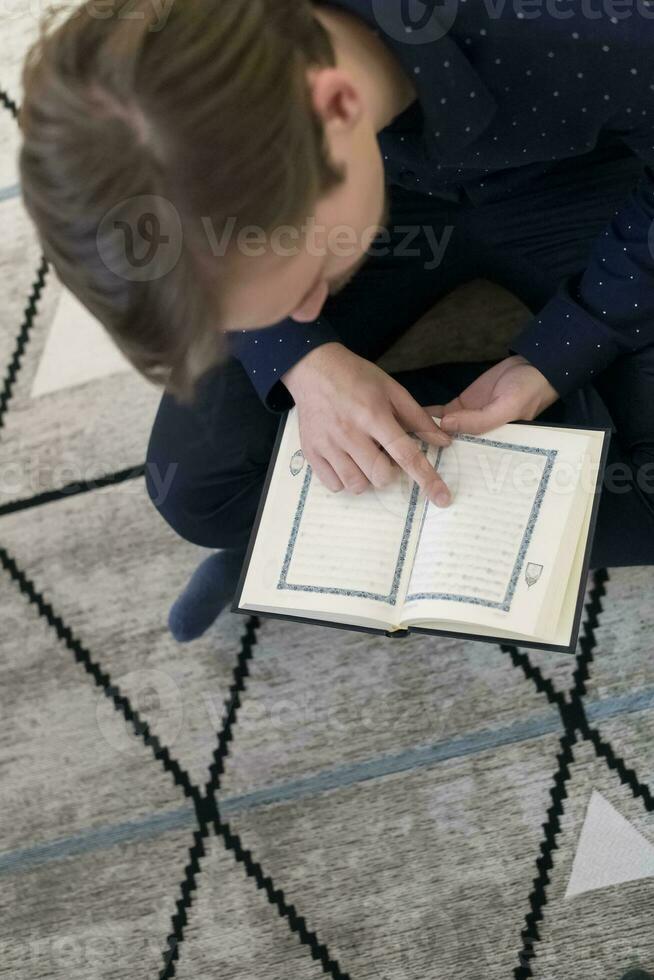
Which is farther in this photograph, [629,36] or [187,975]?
[187,975]

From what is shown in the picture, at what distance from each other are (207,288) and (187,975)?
667mm

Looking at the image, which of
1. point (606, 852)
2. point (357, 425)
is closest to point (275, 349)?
point (357, 425)

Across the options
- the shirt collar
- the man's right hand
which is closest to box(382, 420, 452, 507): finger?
the man's right hand

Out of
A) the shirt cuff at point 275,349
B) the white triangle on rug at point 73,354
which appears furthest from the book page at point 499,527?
the white triangle on rug at point 73,354

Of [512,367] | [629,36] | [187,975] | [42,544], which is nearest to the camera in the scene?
[629,36]

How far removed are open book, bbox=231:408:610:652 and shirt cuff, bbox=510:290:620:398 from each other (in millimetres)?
55

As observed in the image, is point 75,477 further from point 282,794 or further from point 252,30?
point 252,30

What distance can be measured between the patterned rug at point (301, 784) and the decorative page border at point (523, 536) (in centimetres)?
23

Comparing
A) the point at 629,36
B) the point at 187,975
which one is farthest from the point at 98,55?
the point at 187,975

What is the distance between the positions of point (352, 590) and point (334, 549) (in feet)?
0.12

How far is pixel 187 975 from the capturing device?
2.57 ft

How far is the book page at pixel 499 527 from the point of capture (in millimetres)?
601

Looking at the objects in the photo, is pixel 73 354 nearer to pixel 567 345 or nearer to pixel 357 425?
pixel 357 425

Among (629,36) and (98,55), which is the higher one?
(98,55)
